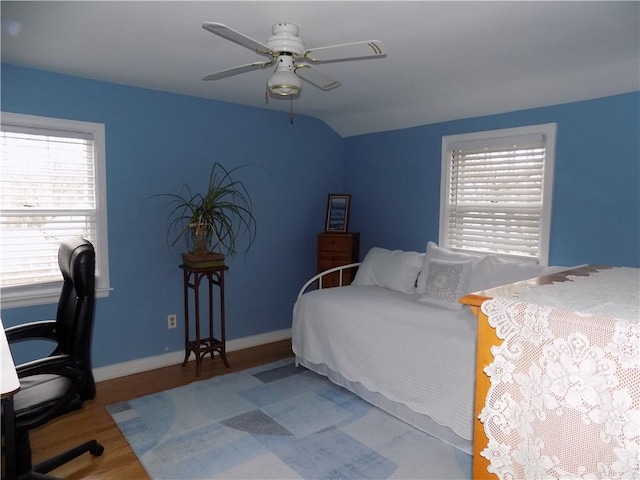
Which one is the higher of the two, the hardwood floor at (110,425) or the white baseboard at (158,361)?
the white baseboard at (158,361)

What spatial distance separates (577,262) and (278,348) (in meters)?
2.53

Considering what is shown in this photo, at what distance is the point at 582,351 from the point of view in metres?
0.89

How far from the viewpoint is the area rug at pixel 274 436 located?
7.22 ft

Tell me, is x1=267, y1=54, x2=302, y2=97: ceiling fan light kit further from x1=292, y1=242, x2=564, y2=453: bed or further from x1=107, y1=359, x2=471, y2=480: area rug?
x1=107, y1=359, x2=471, y2=480: area rug

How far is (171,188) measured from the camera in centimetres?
349

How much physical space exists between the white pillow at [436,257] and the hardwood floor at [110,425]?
4.40ft

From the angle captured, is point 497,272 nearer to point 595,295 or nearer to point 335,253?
point 335,253

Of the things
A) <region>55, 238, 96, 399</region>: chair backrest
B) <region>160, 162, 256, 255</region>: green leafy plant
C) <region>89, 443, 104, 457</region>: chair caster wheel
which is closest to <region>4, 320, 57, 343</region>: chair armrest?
<region>55, 238, 96, 399</region>: chair backrest

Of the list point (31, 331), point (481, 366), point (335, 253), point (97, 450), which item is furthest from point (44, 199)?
point (481, 366)

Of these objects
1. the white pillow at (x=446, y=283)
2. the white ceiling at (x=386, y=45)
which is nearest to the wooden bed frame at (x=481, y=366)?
the white ceiling at (x=386, y=45)

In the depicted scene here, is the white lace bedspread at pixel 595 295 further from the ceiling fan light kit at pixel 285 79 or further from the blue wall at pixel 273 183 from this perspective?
the blue wall at pixel 273 183

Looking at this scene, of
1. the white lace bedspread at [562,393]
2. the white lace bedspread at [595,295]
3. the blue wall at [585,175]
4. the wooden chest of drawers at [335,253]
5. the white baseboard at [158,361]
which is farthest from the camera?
the wooden chest of drawers at [335,253]

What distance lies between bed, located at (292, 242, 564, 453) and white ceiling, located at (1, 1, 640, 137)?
124cm

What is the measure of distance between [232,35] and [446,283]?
85.2 inches
